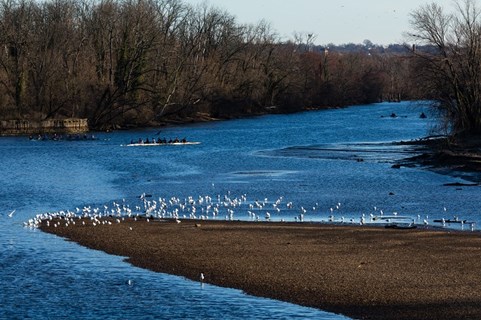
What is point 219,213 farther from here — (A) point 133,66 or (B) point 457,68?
(A) point 133,66

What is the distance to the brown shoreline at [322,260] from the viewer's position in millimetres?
17703

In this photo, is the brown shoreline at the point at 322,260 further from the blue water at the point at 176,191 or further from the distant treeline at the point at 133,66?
the distant treeline at the point at 133,66

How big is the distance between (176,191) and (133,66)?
6473 cm

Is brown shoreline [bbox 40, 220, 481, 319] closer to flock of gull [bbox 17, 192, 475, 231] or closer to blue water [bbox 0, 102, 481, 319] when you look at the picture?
blue water [bbox 0, 102, 481, 319]

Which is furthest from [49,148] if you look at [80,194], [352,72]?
[352,72]

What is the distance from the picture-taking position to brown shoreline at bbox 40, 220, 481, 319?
1770cm

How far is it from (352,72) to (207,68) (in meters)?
64.5

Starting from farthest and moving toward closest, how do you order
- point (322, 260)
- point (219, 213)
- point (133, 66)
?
point (133, 66)
point (219, 213)
point (322, 260)

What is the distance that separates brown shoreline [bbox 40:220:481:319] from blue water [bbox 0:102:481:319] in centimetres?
78

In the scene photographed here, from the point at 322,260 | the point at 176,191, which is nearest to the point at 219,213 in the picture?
the point at 176,191

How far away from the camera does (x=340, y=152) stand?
62.4m

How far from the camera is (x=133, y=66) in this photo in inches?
4016

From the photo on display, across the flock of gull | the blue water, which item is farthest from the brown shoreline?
the flock of gull

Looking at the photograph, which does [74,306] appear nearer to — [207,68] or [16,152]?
[16,152]
